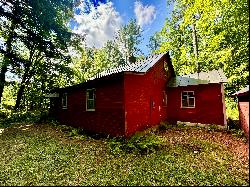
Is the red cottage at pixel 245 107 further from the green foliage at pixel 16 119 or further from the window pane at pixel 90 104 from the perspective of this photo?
the green foliage at pixel 16 119

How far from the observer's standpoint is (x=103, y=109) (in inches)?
618

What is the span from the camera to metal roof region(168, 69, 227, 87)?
17.6 metres

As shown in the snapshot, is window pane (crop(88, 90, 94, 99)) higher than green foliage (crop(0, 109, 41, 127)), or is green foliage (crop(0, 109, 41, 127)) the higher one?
window pane (crop(88, 90, 94, 99))

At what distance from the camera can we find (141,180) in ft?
26.9

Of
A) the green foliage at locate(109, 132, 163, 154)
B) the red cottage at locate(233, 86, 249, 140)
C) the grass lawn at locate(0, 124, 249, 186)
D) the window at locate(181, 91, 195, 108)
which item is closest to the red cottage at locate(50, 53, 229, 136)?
the window at locate(181, 91, 195, 108)

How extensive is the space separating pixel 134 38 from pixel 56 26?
106ft

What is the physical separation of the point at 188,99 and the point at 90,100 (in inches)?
325

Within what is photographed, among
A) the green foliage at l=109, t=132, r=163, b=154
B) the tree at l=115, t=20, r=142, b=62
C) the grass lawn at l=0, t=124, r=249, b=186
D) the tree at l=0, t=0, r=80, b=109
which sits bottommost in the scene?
the grass lawn at l=0, t=124, r=249, b=186

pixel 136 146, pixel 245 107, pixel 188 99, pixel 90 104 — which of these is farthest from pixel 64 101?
pixel 245 107

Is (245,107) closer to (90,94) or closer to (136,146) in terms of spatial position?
(136,146)

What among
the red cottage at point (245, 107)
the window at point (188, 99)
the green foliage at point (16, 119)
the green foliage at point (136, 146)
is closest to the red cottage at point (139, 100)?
the window at point (188, 99)

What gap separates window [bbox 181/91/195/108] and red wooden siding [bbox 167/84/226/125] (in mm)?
268

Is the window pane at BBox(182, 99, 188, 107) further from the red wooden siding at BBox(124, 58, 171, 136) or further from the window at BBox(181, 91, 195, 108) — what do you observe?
the red wooden siding at BBox(124, 58, 171, 136)

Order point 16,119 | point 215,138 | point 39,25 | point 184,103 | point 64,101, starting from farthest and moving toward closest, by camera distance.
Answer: point 16,119
point 64,101
point 184,103
point 39,25
point 215,138
